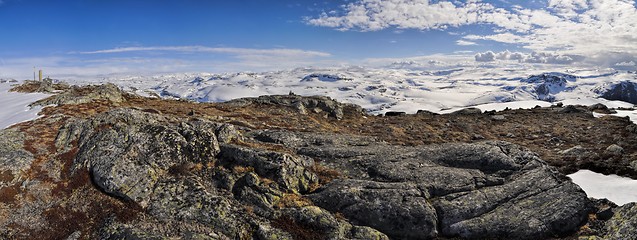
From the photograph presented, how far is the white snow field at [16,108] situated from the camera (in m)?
29.5

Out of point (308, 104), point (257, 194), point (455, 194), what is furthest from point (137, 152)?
point (308, 104)

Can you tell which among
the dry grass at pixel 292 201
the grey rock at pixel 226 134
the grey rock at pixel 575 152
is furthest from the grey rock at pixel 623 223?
the grey rock at pixel 226 134

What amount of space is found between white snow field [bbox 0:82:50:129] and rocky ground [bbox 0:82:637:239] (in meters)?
3.12

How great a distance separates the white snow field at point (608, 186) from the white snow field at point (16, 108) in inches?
1729

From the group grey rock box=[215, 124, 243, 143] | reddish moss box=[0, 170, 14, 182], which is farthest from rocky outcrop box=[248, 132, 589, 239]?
reddish moss box=[0, 170, 14, 182]

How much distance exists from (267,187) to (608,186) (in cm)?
2344

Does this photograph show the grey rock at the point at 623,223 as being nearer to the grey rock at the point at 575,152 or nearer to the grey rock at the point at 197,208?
the grey rock at the point at 575,152

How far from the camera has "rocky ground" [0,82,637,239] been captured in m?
18.3

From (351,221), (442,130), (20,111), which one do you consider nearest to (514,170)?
(351,221)

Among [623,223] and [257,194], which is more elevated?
[257,194]

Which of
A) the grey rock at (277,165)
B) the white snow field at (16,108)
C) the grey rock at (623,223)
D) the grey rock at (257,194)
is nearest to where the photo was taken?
the grey rock at (623,223)

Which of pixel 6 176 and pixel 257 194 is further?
pixel 257 194

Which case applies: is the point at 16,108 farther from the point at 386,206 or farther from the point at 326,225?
the point at 386,206

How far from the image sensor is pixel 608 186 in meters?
23.8
